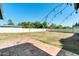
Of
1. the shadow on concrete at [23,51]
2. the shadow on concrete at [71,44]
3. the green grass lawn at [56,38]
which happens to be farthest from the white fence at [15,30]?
the shadow on concrete at [71,44]

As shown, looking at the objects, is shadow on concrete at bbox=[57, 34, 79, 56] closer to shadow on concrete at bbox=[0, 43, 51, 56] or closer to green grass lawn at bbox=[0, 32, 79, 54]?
green grass lawn at bbox=[0, 32, 79, 54]

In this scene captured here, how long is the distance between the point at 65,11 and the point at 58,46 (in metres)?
0.45

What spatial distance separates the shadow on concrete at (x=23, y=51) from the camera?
80.5 inches

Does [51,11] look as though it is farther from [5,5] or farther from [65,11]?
[5,5]

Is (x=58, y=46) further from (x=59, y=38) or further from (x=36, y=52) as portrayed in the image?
(x=36, y=52)

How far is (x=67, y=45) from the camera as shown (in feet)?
6.89

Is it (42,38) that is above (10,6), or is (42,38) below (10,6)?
below

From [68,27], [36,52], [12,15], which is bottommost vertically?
[36,52]

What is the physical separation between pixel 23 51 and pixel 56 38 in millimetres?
433

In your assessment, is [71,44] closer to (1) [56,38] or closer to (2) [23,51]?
(1) [56,38]

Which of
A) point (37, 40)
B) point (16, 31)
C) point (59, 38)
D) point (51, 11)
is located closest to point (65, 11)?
point (51, 11)

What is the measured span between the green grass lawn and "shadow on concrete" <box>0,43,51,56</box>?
12 centimetres

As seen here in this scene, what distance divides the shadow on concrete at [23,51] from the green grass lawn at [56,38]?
4.7 inches

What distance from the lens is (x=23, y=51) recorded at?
6.77ft
